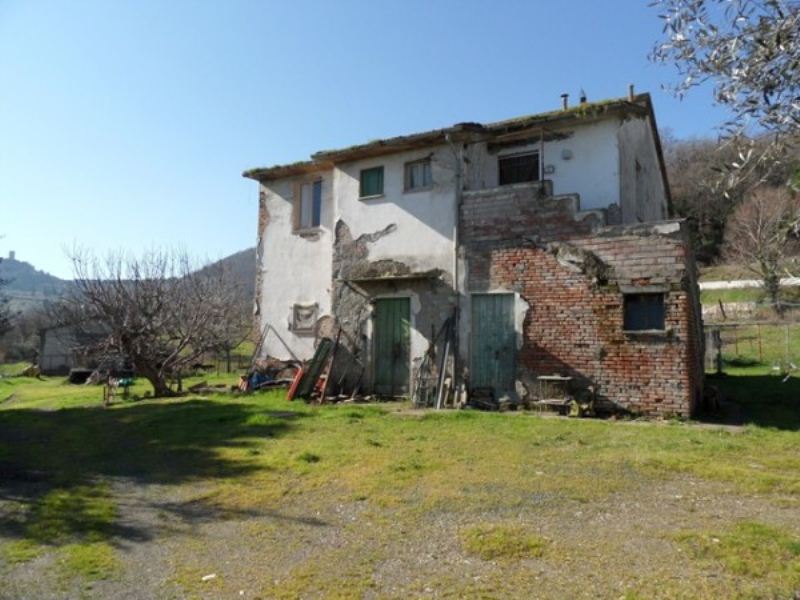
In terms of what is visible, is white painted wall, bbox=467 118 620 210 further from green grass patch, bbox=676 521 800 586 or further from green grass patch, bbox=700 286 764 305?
green grass patch, bbox=700 286 764 305

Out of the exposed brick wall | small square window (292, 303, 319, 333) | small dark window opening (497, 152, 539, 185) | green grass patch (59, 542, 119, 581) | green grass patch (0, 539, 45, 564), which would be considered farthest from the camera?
small square window (292, 303, 319, 333)

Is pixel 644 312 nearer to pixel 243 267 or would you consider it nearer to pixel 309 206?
pixel 309 206

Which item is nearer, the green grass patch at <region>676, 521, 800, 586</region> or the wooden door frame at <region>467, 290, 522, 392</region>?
the green grass patch at <region>676, 521, 800, 586</region>

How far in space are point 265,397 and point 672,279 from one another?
9.60 m

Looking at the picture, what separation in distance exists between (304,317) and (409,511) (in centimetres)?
1090

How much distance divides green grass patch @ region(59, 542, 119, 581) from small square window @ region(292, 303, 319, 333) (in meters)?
10.9

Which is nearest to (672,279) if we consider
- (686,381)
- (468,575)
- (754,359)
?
(686,381)

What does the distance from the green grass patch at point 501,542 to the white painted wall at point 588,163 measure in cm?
898

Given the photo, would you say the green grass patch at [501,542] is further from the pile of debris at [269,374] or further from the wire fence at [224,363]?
the wire fence at [224,363]

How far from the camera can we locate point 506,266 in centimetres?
1230

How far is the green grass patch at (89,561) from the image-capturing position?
13.9 ft

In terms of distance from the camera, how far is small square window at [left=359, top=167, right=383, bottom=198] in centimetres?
1463

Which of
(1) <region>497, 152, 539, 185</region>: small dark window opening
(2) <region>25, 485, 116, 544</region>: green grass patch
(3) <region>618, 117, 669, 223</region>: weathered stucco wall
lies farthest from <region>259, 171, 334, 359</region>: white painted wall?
(2) <region>25, 485, 116, 544</region>: green grass patch

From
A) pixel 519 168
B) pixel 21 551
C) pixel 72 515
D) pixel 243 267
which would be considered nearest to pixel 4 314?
pixel 72 515
